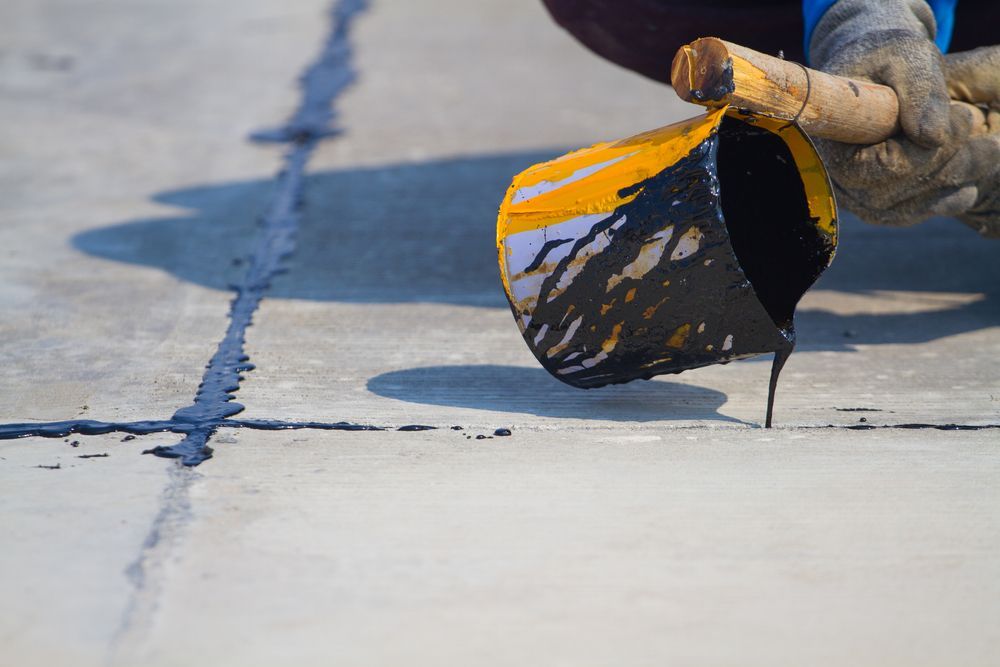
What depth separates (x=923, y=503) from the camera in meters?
2.20

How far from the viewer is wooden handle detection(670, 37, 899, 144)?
2314 millimetres

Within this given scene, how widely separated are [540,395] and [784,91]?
2.87ft

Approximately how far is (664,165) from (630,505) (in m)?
0.68

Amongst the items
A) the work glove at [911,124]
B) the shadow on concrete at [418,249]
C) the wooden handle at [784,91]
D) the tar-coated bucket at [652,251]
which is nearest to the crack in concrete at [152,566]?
the tar-coated bucket at [652,251]

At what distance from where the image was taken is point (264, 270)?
3.86 m

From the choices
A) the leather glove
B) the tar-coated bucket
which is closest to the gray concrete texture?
the tar-coated bucket

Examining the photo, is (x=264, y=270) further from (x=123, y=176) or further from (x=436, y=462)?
(x=436, y=462)

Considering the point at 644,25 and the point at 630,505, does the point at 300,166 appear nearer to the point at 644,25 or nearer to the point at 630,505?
the point at 644,25

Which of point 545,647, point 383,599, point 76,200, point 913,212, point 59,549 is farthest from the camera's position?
point 76,200

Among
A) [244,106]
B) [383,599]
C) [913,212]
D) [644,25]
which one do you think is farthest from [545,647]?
[244,106]

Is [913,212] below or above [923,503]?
above

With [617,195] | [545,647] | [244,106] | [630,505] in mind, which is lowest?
[545,647]

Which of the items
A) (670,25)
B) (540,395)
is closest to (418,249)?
(670,25)

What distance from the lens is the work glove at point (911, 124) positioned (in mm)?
2754
